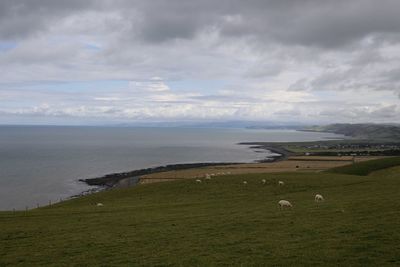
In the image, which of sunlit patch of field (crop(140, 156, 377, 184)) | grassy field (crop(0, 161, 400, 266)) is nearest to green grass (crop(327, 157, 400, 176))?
sunlit patch of field (crop(140, 156, 377, 184))

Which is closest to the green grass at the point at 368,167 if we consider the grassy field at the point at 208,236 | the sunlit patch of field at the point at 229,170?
the sunlit patch of field at the point at 229,170

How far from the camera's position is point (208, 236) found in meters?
23.6

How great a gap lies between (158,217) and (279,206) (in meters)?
10.8

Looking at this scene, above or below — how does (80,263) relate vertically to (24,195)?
above

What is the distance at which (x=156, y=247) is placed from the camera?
21766 mm

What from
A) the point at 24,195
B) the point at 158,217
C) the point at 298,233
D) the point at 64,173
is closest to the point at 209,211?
the point at 158,217

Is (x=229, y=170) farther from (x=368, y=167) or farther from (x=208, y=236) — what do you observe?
(x=208, y=236)

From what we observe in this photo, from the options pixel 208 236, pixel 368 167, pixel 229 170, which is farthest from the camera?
pixel 229 170

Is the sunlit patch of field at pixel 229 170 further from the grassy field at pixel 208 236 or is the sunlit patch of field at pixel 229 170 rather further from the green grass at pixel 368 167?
the grassy field at pixel 208 236

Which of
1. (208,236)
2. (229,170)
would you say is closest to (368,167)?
(229,170)

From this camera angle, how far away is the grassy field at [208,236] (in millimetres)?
18359

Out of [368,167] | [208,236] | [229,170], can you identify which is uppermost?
[208,236]

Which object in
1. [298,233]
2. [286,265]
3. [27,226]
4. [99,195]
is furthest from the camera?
[99,195]

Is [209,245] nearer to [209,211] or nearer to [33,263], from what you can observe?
[33,263]
